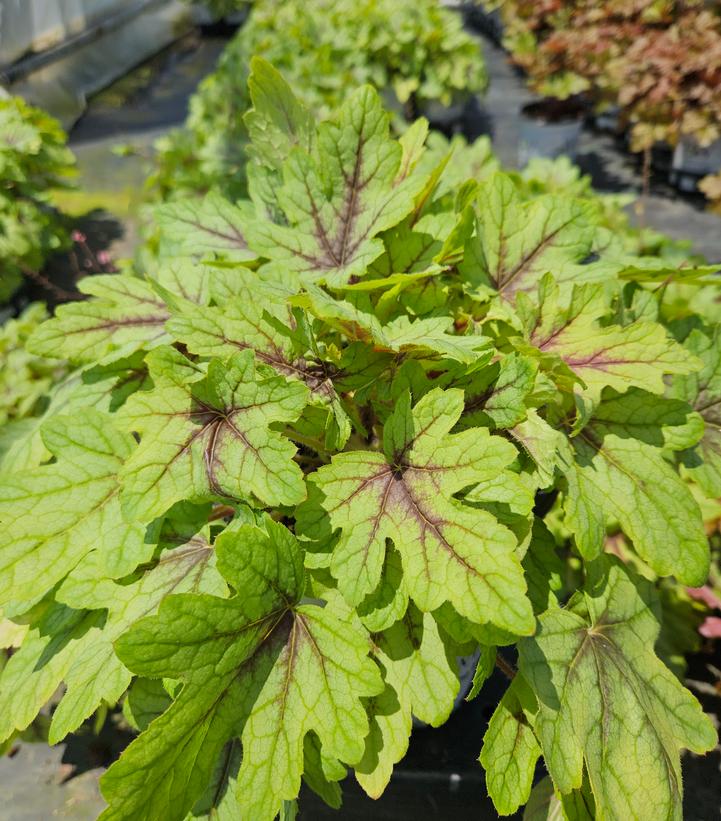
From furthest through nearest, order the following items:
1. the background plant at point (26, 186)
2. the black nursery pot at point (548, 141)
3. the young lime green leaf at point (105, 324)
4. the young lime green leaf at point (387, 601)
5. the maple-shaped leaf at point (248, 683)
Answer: the black nursery pot at point (548, 141) < the background plant at point (26, 186) < the young lime green leaf at point (105, 324) < the young lime green leaf at point (387, 601) < the maple-shaped leaf at point (248, 683)

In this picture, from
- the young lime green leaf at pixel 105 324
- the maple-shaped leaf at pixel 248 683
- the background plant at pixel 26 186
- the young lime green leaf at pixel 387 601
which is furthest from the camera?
the background plant at pixel 26 186

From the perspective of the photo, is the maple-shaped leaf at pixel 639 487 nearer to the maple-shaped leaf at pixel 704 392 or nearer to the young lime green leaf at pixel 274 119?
the maple-shaped leaf at pixel 704 392

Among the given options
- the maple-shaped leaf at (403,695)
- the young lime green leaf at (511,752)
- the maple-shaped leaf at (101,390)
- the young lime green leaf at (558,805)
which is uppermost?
the maple-shaped leaf at (101,390)

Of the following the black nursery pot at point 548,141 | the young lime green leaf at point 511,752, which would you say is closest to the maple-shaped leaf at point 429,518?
the young lime green leaf at point 511,752

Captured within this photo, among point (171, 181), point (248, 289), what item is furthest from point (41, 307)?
point (248, 289)

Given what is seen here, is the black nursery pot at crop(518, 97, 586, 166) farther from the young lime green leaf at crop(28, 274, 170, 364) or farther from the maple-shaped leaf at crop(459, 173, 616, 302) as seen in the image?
the young lime green leaf at crop(28, 274, 170, 364)

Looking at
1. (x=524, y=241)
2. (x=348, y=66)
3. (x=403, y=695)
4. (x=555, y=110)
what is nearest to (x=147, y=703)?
(x=403, y=695)

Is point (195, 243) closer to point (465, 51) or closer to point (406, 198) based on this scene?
point (406, 198)

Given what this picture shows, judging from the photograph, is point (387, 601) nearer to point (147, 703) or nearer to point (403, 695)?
point (403, 695)
